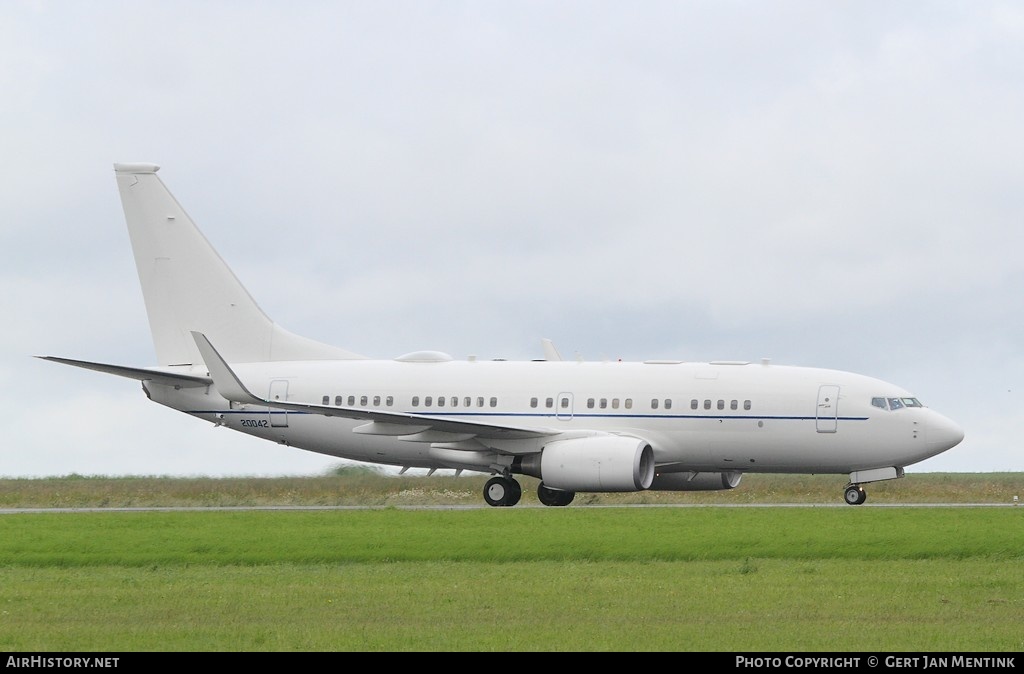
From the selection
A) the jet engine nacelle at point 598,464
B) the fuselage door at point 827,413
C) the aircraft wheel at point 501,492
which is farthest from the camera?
the aircraft wheel at point 501,492

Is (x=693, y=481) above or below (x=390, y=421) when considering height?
below

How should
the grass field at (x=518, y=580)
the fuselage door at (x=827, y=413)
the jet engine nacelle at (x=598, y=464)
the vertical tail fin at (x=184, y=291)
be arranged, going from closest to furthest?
the grass field at (x=518, y=580) → the jet engine nacelle at (x=598, y=464) → the fuselage door at (x=827, y=413) → the vertical tail fin at (x=184, y=291)

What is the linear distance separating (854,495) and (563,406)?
7.20 metres

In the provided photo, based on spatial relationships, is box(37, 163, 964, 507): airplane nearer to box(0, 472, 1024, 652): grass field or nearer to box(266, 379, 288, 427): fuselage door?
box(266, 379, 288, 427): fuselage door

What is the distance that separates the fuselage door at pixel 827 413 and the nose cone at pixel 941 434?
2.14 meters

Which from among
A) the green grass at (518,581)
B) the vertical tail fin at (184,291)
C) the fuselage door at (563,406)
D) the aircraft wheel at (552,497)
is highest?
the vertical tail fin at (184,291)

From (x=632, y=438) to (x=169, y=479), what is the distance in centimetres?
2099

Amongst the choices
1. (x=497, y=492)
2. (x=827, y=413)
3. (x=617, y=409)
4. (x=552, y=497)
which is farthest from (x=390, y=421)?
(x=827, y=413)

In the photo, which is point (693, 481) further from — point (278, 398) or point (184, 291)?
point (184, 291)

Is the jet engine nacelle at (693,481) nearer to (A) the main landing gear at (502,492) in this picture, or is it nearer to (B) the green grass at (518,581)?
(A) the main landing gear at (502,492)

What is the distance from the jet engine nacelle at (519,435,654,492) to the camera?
34719 mm

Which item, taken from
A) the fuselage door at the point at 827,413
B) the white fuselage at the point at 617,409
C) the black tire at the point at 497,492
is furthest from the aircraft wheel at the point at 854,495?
the black tire at the point at 497,492

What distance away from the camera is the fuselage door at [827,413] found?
35.8m

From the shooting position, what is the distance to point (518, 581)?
19.1 metres
